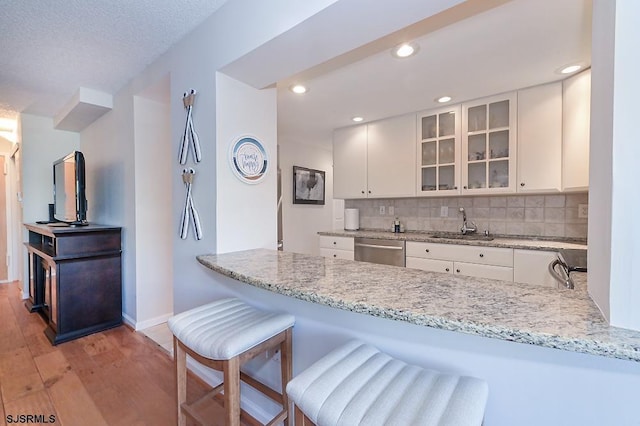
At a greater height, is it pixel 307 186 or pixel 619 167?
pixel 307 186

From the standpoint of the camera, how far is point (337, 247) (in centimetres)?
345

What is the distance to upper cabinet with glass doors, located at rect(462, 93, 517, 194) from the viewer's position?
2.57 m

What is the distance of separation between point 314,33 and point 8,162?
5.54 meters

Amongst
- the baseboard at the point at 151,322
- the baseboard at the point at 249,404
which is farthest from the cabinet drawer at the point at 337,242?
the baseboard at the point at 249,404

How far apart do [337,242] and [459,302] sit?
8.66ft

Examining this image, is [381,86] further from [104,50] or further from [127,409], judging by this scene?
[127,409]

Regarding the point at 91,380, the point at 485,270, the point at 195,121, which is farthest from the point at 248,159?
the point at 485,270

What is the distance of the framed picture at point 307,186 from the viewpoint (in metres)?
4.34

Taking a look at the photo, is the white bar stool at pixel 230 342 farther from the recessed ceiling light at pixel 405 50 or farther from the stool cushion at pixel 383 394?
the recessed ceiling light at pixel 405 50

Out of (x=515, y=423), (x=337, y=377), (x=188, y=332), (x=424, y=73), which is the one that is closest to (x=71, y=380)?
(x=188, y=332)

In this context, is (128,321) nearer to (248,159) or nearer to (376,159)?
(248,159)

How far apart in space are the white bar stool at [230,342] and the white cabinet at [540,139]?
97.0 inches

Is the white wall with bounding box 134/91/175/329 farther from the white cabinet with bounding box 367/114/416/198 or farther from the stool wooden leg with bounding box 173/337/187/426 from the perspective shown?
the white cabinet with bounding box 367/114/416/198

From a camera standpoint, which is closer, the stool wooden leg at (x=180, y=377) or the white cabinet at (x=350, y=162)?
the stool wooden leg at (x=180, y=377)
